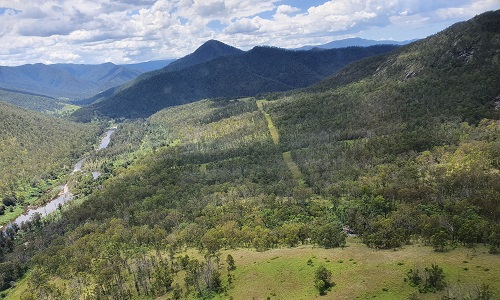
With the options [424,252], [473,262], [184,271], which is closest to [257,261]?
[184,271]

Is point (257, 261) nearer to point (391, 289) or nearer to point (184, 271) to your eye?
point (184, 271)

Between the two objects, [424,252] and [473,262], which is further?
[424,252]

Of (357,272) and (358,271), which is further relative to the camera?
(358,271)

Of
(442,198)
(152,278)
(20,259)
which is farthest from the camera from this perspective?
(20,259)

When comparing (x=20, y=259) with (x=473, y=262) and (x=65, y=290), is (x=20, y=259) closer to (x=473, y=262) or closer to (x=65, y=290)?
(x=65, y=290)

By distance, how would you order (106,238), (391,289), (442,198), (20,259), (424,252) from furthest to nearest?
(20,259) < (106,238) < (442,198) < (424,252) < (391,289)

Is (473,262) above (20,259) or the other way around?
above

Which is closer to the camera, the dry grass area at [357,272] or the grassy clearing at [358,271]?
the dry grass area at [357,272]

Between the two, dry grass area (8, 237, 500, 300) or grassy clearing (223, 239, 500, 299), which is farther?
grassy clearing (223, 239, 500, 299)
